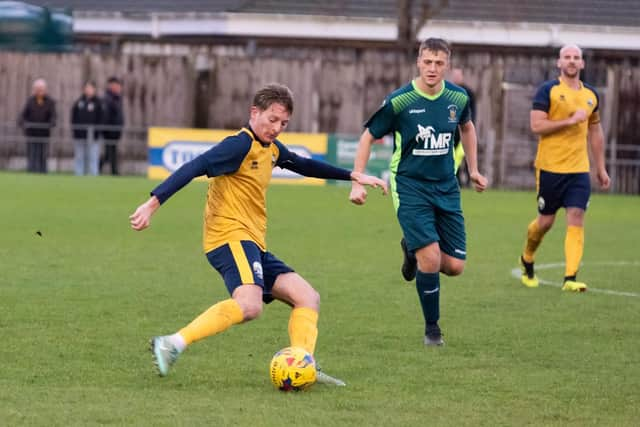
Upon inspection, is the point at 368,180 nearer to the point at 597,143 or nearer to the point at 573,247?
the point at 573,247

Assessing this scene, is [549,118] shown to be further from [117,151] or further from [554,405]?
[117,151]

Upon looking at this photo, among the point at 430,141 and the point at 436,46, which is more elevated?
the point at 436,46

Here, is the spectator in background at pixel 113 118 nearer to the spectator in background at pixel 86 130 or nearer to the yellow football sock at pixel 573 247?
the spectator in background at pixel 86 130

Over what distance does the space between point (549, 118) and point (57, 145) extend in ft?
65.7

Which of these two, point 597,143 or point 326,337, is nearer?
point 326,337

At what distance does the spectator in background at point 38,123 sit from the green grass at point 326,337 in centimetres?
1086

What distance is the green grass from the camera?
289 inches

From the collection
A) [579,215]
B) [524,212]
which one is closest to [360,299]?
[579,215]

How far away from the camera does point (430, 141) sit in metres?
9.78

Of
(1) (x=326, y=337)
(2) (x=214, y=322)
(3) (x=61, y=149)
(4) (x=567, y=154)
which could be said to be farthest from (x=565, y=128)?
(3) (x=61, y=149)

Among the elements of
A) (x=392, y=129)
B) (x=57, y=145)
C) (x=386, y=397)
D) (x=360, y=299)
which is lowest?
(x=57, y=145)

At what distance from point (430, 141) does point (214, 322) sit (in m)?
2.54

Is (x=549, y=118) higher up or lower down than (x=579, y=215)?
higher up

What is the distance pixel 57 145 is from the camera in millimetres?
31406
